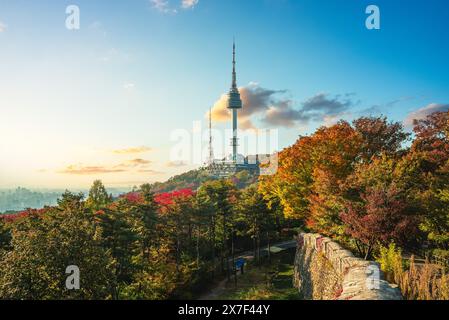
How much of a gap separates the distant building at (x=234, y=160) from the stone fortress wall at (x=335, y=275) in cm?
11314

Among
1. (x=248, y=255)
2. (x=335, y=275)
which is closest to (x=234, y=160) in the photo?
(x=248, y=255)

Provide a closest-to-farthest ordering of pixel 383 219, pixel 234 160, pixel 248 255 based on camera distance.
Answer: pixel 383 219
pixel 248 255
pixel 234 160

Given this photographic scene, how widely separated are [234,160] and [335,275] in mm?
145247

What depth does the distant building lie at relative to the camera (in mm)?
142375

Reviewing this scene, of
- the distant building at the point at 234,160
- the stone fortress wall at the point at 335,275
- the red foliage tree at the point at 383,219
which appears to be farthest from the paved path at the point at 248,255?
the distant building at the point at 234,160

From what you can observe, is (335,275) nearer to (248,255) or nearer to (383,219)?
(383,219)

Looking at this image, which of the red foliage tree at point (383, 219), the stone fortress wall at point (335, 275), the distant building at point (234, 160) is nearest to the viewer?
the stone fortress wall at point (335, 275)

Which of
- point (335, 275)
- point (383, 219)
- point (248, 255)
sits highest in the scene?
point (383, 219)

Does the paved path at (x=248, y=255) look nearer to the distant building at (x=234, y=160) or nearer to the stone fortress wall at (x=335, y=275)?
the stone fortress wall at (x=335, y=275)

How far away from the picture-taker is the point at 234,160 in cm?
15788

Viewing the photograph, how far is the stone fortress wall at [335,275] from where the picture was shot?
7.65 metres
